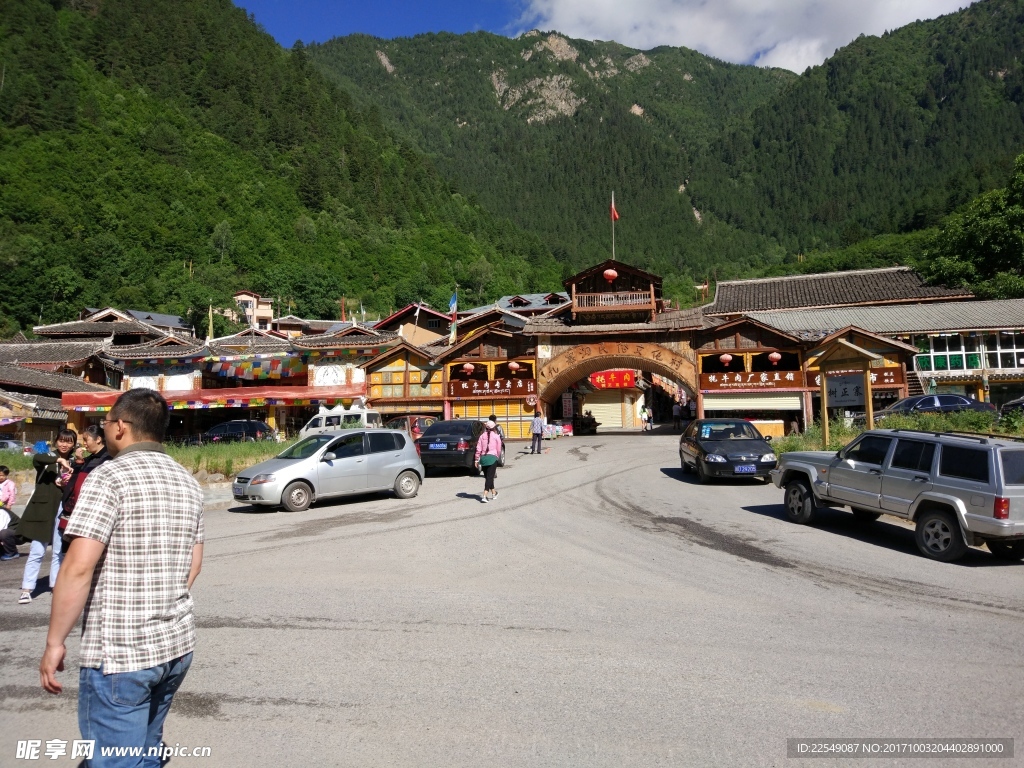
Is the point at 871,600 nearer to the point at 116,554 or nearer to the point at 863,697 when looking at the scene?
the point at 863,697

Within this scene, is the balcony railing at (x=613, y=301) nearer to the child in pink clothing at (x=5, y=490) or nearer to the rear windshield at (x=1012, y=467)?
the rear windshield at (x=1012, y=467)

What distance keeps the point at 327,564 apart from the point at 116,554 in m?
6.06

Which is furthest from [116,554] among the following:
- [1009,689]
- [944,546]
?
[944,546]

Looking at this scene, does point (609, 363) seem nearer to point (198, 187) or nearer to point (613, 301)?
point (613, 301)

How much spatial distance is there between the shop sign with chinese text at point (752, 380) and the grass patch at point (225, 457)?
24123 mm

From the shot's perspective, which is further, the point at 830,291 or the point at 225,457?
the point at 830,291

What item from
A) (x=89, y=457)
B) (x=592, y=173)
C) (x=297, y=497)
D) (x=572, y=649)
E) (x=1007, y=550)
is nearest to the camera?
(x=572, y=649)

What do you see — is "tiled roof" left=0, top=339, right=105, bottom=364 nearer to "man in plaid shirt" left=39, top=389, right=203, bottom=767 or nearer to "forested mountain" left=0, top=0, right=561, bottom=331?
"forested mountain" left=0, top=0, right=561, bottom=331

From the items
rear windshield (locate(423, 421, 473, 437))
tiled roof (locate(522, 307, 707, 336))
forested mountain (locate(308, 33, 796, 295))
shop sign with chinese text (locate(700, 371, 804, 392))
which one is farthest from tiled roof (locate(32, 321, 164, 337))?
forested mountain (locate(308, 33, 796, 295))

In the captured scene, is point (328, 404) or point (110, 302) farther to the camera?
point (110, 302)

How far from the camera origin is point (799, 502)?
37.1 ft

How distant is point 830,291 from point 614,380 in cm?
1679

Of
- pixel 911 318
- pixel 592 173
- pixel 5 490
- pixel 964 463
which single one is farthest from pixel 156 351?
pixel 592 173

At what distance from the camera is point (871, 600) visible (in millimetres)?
6777
